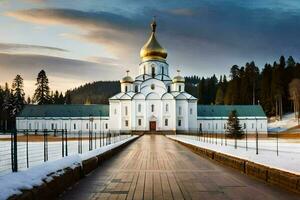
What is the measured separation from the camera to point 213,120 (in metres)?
83.9

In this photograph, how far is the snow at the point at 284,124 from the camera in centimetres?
8449

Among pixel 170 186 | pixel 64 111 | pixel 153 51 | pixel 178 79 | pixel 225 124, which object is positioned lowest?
pixel 225 124

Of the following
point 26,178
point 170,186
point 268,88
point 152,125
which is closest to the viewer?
point 26,178

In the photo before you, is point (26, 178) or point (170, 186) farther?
point (170, 186)

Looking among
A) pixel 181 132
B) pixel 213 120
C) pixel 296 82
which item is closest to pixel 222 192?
pixel 181 132

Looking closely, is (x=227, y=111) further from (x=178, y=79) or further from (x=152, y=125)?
(x=152, y=125)

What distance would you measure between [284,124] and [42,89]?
2385 inches

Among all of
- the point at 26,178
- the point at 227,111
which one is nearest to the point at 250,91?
the point at 227,111

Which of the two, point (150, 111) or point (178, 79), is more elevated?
point (178, 79)

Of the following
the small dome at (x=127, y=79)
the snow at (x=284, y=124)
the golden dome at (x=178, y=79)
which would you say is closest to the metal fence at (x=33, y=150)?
the golden dome at (x=178, y=79)

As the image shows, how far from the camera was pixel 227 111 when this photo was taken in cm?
8588

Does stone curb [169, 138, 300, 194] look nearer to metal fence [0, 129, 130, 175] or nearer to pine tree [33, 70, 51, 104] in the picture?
metal fence [0, 129, 130, 175]

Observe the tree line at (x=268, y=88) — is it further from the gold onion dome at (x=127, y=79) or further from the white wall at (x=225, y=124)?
the gold onion dome at (x=127, y=79)

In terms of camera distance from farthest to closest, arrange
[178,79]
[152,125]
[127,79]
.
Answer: [127,79]
[178,79]
[152,125]
